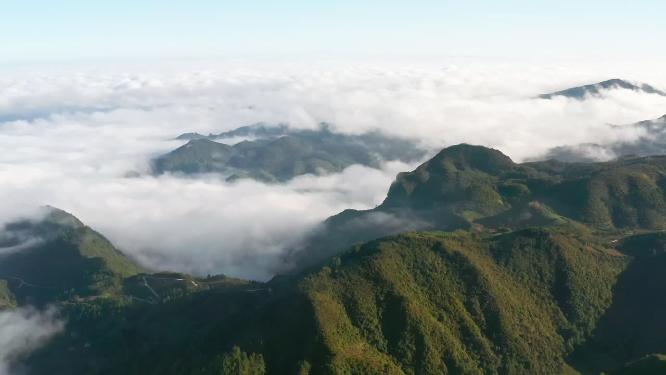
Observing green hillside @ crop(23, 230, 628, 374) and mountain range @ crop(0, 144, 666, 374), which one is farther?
green hillside @ crop(23, 230, 628, 374)

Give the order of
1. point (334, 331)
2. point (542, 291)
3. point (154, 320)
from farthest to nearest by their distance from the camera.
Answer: point (154, 320), point (542, 291), point (334, 331)

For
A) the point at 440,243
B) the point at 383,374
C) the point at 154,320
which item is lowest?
the point at 154,320

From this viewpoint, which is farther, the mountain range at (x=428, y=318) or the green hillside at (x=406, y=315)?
the green hillside at (x=406, y=315)

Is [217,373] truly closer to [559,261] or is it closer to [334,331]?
[334,331]

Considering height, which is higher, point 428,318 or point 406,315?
point 406,315

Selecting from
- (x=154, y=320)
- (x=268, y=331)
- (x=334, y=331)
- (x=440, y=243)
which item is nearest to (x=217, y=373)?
(x=268, y=331)

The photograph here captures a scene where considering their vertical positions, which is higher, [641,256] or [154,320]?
[641,256]

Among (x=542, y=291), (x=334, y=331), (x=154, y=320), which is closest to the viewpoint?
(x=334, y=331)

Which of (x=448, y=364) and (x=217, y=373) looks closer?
(x=217, y=373)

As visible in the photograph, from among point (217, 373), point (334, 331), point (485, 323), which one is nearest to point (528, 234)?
point (485, 323)

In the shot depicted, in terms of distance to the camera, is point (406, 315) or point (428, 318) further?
point (428, 318)
